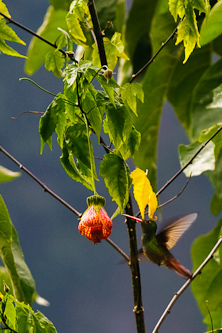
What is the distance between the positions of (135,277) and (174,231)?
0.08 m

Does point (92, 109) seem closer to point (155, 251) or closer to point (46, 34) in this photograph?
point (155, 251)

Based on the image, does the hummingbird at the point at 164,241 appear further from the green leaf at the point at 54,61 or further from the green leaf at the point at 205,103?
the green leaf at the point at 205,103

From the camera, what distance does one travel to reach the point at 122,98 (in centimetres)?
59

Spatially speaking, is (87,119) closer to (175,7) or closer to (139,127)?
(175,7)

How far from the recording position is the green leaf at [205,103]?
4.09ft

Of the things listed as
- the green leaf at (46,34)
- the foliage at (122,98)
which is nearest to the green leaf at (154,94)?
the foliage at (122,98)

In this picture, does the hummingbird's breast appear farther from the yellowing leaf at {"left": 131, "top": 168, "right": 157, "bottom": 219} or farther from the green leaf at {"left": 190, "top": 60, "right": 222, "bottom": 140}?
the green leaf at {"left": 190, "top": 60, "right": 222, "bottom": 140}

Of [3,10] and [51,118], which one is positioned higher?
[3,10]

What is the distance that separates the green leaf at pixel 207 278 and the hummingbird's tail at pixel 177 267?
47 cm

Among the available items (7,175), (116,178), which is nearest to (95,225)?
(116,178)

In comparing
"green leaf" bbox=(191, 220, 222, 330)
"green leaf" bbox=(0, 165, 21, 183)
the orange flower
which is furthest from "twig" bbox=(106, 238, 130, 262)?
"green leaf" bbox=(191, 220, 222, 330)

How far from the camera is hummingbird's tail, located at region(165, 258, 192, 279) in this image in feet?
2.19

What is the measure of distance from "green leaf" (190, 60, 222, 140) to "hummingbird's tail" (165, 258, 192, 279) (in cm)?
56

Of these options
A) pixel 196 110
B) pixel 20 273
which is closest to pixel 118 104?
pixel 20 273
